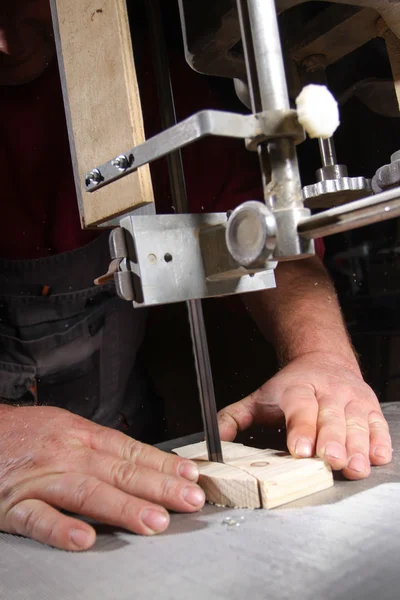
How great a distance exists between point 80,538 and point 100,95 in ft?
1.41

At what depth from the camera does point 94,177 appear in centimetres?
60

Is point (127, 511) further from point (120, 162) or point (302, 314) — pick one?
point (302, 314)

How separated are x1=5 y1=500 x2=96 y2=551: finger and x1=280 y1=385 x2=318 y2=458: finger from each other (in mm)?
253

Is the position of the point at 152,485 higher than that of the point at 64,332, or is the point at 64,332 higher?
the point at 64,332

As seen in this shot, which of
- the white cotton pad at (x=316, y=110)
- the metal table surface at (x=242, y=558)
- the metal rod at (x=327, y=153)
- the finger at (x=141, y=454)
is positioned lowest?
the metal table surface at (x=242, y=558)

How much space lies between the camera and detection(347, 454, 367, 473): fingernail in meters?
0.63

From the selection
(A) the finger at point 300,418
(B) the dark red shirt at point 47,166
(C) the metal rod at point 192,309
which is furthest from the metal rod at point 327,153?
(B) the dark red shirt at point 47,166

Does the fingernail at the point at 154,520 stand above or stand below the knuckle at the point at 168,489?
below

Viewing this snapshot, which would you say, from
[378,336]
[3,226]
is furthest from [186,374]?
[3,226]

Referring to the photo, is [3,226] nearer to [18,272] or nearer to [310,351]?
[18,272]

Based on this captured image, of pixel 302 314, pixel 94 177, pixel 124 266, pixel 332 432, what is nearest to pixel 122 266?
pixel 124 266

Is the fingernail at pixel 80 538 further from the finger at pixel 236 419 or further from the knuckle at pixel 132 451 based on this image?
the finger at pixel 236 419

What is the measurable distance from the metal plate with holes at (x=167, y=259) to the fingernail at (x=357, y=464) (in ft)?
0.78

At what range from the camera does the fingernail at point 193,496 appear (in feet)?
1.90
